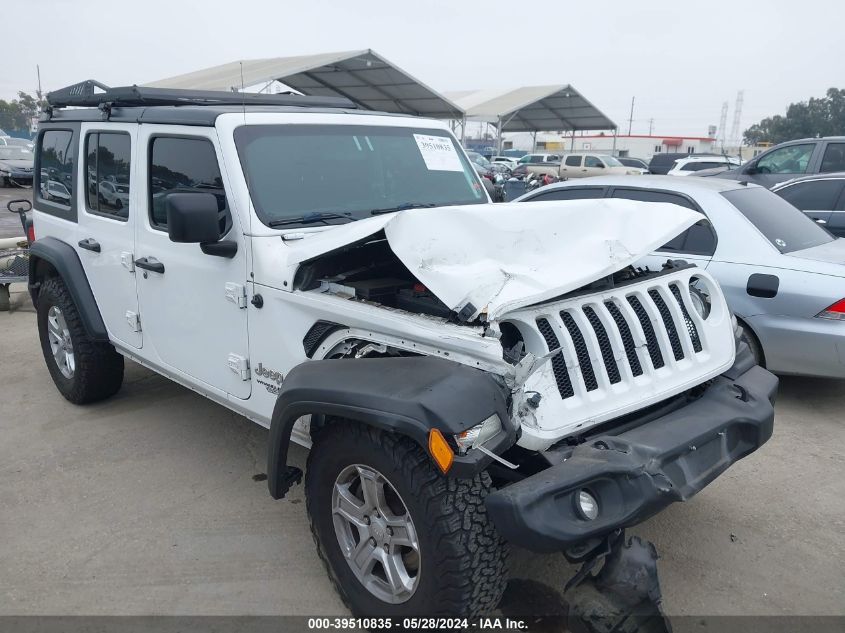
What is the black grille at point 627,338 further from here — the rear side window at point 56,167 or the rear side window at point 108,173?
the rear side window at point 56,167

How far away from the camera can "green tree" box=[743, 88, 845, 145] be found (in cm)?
6109

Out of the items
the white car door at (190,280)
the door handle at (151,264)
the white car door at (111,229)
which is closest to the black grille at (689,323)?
the white car door at (190,280)

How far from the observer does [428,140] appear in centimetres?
402

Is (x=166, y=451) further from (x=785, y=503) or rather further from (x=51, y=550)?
(x=785, y=503)

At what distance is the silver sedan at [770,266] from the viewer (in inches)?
176

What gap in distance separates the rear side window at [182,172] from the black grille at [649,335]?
188cm

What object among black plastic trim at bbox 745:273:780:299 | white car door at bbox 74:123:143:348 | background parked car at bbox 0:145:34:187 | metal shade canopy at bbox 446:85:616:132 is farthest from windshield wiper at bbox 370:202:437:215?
metal shade canopy at bbox 446:85:616:132

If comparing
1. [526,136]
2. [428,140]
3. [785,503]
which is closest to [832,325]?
[785,503]

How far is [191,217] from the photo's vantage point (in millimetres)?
2836

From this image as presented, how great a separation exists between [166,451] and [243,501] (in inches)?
34.7

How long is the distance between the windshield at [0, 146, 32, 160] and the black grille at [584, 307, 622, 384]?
25010 millimetres

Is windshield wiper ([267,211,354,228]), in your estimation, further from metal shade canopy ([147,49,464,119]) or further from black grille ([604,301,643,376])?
metal shade canopy ([147,49,464,119])

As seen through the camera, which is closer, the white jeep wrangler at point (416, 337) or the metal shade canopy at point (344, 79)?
the white jeep wrangler at point (416, 337)

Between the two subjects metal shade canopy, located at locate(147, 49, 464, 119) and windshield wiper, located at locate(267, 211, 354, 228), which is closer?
windshield wiper, located at locate(267, 211, 354, 228)
